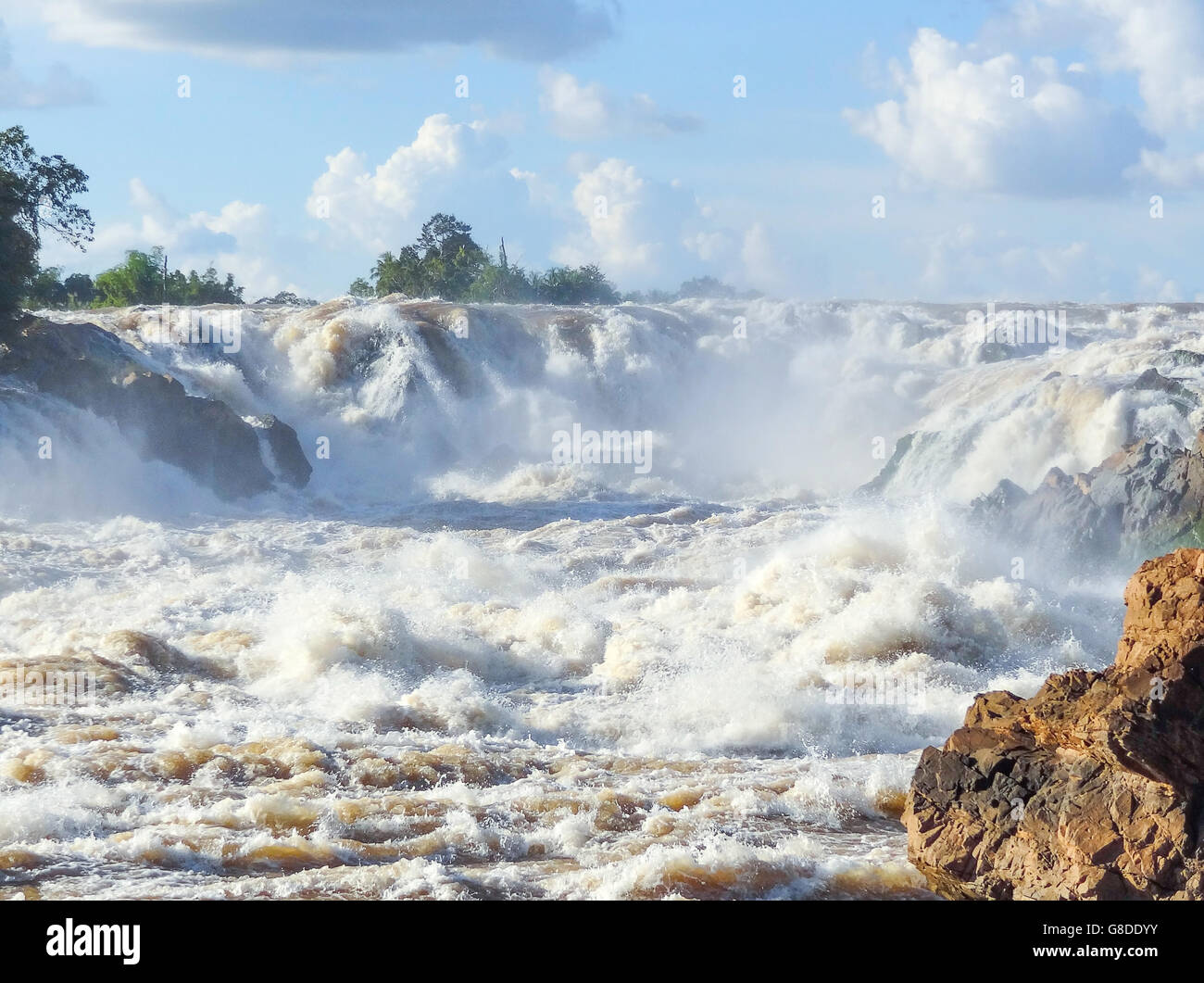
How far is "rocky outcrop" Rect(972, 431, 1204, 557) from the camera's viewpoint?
19.8 meters

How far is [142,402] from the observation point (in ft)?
91.4

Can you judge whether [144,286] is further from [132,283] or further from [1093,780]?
A: [1093,780]

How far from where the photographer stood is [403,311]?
Result: 3606 centimetres

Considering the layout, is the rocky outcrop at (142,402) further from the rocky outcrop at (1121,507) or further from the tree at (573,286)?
the tree at (573,286)

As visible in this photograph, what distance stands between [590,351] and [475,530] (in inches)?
496

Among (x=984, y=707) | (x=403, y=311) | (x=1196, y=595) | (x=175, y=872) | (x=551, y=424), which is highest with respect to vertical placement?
(x=403, y=311)


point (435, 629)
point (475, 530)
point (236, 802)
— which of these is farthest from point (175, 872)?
point (475, 530)

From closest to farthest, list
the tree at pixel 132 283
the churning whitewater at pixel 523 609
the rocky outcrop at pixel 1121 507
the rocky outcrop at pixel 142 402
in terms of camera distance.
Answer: the churning whitewater at pixel 523 609, the rocky outcrop at pixel 1121 507, the rocky outcrop at pixel 142 402, the tree at pixel 132 283

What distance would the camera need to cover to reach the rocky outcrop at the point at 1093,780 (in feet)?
23.3

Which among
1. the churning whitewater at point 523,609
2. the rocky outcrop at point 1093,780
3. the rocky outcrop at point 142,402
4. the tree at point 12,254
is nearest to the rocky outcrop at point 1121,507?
the churning whitewater at point 523,609

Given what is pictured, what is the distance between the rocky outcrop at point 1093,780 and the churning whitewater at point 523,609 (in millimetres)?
621

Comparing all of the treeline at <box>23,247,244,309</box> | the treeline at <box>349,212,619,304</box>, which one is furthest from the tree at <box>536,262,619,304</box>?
the treeline at <box>23,247,244,309</box>
